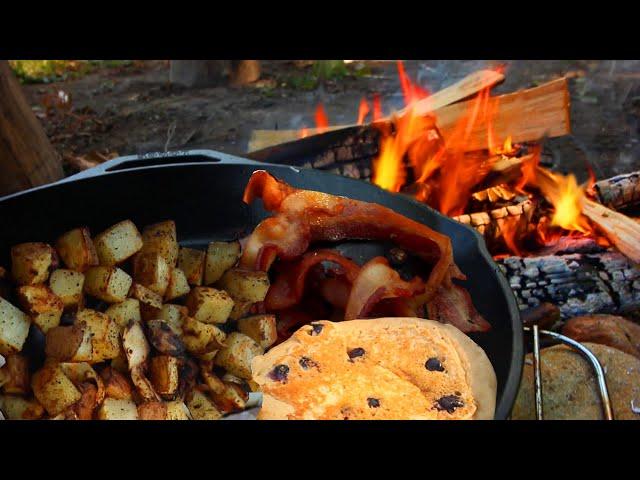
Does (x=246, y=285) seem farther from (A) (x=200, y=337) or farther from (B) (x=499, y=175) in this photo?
(B) (x=499, y=175)

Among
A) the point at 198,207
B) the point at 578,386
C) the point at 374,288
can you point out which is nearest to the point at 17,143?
the point at 198,207

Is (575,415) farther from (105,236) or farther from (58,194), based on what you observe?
(58,194)

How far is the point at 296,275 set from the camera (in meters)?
1.62

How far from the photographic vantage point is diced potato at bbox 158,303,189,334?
164cm

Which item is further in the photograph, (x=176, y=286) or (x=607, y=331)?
(x=607, y=331)

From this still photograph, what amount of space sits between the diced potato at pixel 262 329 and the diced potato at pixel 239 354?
0.02 m

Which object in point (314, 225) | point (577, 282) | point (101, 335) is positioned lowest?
point (577, 282)

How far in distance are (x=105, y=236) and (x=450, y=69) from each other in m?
4.34

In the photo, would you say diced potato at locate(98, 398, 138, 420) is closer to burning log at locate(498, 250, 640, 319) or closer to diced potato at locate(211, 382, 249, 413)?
diced potato at locate(211, 382, 249, 413)

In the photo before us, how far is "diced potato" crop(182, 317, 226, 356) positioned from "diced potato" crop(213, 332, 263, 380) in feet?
0.09

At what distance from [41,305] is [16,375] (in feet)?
0.64

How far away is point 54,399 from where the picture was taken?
4.63ft

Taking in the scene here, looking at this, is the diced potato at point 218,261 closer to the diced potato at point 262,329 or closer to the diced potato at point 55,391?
the diced potato at point 262,329

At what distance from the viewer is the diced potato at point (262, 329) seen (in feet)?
5.27
